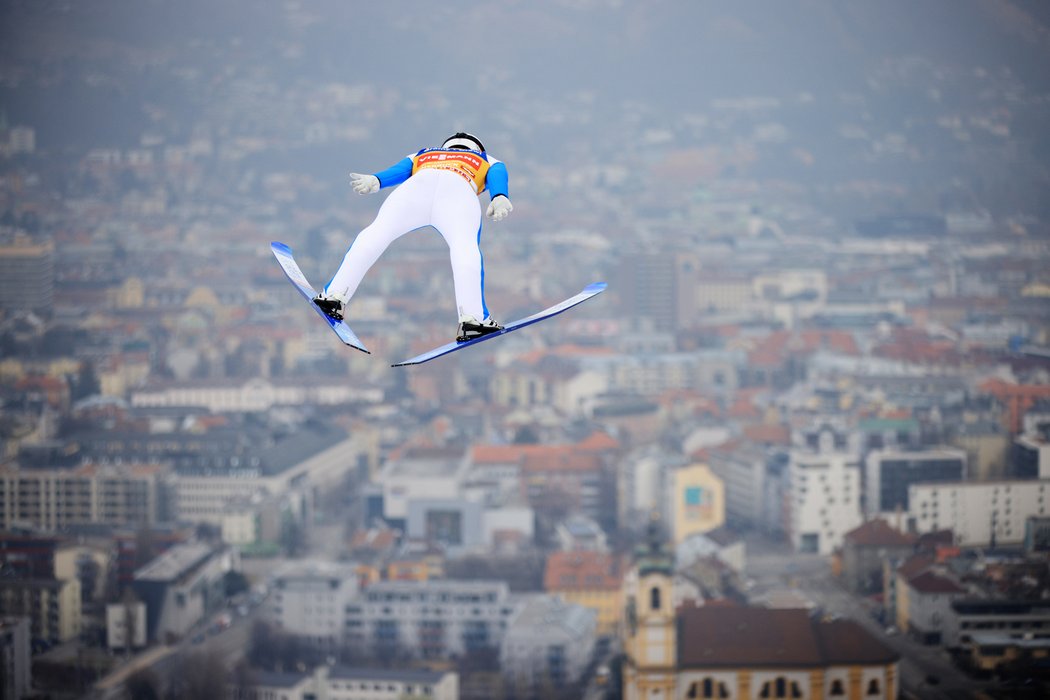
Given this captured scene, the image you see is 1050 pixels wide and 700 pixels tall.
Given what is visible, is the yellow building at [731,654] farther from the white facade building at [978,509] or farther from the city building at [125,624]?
the white facade building at [978,509]

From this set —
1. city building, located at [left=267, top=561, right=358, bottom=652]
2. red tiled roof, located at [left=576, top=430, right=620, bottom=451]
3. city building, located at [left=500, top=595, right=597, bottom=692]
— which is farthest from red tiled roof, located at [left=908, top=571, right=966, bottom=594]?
red tiled roof, located at [left=576, top=430, right=620, bottom=451]

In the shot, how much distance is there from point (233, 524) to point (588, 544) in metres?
3.14

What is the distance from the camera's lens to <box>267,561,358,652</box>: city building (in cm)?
1383

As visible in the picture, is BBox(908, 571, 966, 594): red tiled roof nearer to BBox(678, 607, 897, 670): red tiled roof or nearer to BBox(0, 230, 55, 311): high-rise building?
BBox(678, 607, 897, 670): red tiled roof

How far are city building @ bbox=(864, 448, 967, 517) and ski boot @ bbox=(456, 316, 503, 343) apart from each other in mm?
14794

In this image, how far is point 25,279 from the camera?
31.5m

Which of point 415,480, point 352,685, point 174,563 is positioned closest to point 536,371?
point 415,480

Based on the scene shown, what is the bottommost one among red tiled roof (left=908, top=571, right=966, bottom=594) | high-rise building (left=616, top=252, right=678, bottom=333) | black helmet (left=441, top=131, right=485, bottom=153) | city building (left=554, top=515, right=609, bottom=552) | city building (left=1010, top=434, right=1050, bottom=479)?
red tiled roof (left=908, top=571, right=966, bottom=594)

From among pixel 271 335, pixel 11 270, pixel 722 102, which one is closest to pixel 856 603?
pixel 271 335

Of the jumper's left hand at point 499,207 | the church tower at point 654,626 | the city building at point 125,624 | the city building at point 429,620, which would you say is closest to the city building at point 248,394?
the city building at point 125,624

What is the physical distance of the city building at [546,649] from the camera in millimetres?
12875

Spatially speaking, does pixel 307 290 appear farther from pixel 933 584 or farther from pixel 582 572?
pixel 582 572

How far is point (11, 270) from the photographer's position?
3162 cm

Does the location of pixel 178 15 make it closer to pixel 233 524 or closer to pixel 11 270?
pixel 11 270
